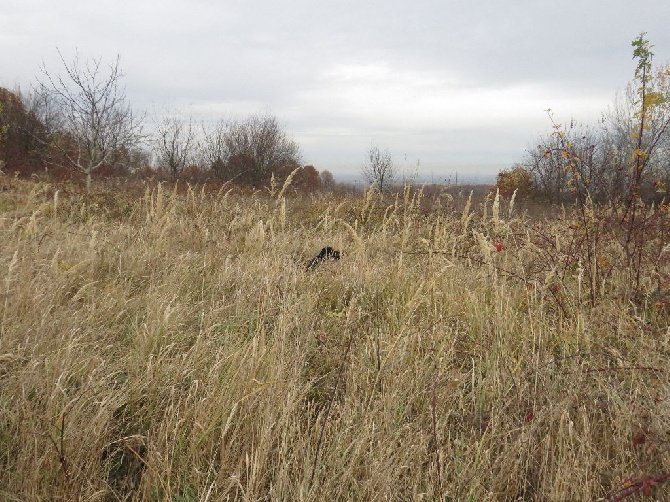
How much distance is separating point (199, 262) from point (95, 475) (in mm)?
2525

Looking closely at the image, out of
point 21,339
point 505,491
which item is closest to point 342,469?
point 505,491

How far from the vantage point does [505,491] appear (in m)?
1.38

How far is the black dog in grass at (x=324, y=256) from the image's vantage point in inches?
155

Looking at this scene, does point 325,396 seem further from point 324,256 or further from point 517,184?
point 517,184

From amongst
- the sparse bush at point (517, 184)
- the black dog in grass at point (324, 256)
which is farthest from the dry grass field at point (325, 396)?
the sparse bush at point (517, 184)

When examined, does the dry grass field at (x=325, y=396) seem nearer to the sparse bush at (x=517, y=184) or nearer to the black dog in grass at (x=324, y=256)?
the black dog in grass at (x=324, y=256)

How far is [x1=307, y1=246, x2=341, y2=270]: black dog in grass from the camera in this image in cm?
394

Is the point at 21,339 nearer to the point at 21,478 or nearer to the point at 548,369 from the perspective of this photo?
the point at 21,478

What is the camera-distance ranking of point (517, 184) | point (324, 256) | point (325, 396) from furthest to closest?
point (517, 184) < point (324, 256) < point (325, 396)

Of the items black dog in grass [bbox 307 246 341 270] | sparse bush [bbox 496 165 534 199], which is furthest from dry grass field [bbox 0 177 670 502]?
sparse bush [bbox 496 165 534 199]

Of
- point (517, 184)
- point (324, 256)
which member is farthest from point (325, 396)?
point (517, 184)

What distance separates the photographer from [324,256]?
4.16 meters

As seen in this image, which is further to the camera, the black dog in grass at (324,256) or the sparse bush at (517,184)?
the sparse bush at (517,184)

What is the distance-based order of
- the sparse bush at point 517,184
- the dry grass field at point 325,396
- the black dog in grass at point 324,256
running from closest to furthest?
the dry grass field at point 325,396 < the black dog in grass at point 324,256 < the sparse bush at point 517,184
